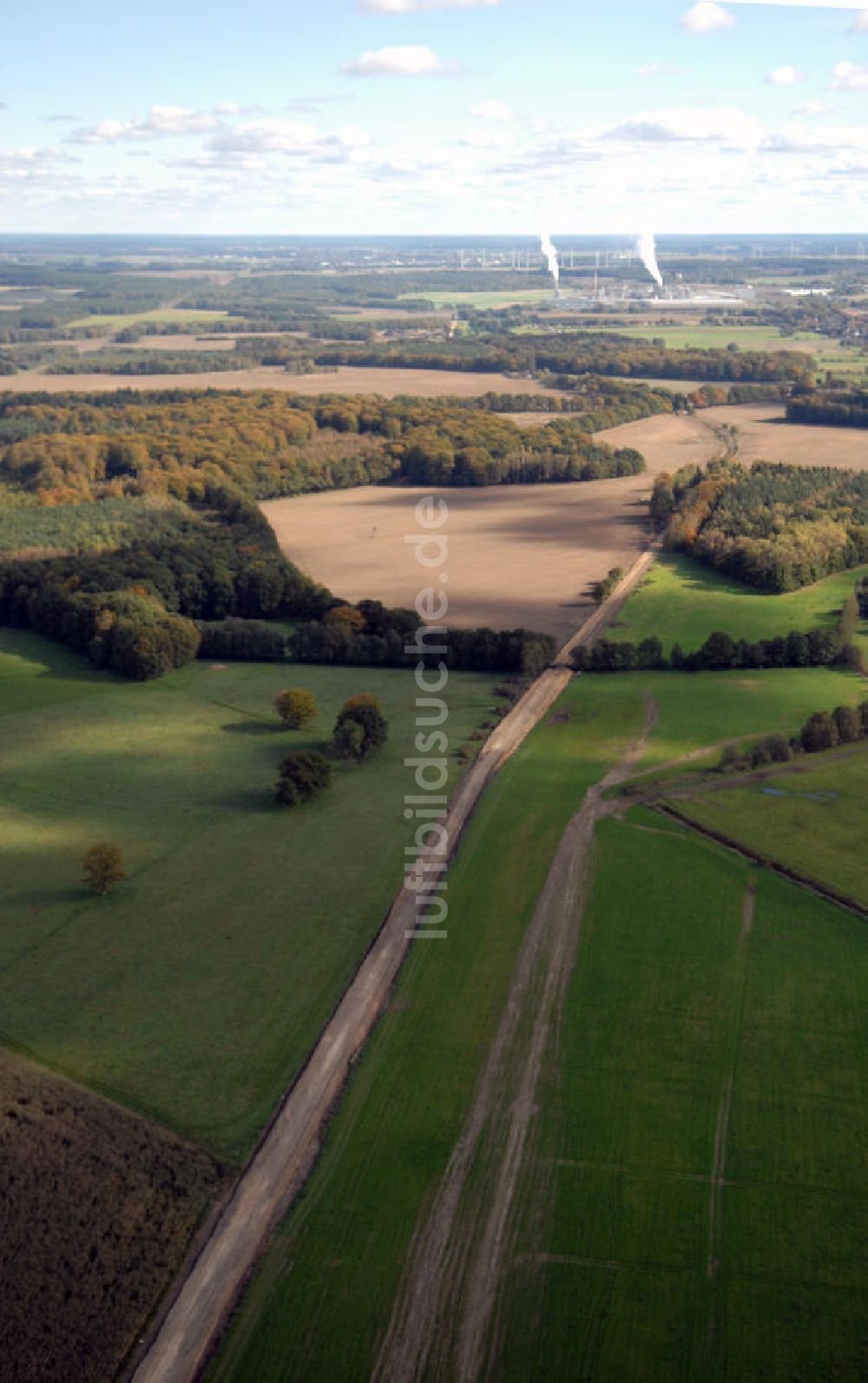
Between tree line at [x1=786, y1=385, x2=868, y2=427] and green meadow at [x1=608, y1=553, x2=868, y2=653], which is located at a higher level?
tree line at [x1=786, y1=385, x2=868, y2=427]

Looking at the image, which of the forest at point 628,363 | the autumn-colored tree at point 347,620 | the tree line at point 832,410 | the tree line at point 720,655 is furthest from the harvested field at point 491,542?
the forest at point 628,363

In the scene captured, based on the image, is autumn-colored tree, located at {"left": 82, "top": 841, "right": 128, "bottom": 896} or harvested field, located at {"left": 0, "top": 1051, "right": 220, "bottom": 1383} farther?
autumn-colored tree, located at {"left": 82, "top": 841, "right": 128, "bottom": 896}

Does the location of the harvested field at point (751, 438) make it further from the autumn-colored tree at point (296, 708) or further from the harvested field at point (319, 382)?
the autumn-colored tree at point (296, 708)

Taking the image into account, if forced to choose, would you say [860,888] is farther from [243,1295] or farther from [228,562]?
[228,562]

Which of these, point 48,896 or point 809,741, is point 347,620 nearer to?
point 809,741

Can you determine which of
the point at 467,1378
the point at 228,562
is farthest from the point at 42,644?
the point at 467,1378

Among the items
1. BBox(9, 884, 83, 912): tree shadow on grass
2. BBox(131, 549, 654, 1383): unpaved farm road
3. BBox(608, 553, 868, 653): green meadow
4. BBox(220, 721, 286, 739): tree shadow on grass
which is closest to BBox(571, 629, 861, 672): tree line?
BBox(608, 553, 868, 653): green meadow

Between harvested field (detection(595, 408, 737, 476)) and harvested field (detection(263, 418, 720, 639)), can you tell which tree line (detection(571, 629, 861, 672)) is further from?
harvested field (detection(595, 408, 737, 476))
